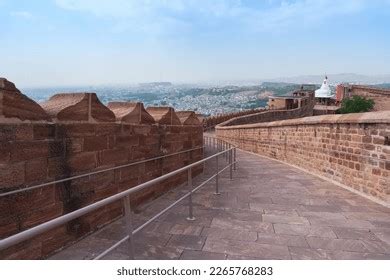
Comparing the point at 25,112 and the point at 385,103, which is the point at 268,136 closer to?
the point at 25,112

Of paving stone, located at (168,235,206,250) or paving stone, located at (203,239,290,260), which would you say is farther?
paving stone, located at (168,235,206,250)

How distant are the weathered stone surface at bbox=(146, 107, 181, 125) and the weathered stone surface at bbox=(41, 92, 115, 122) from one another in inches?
90.0

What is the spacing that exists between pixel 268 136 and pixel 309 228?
1103cm

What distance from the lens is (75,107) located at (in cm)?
445

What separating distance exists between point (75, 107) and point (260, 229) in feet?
9.65

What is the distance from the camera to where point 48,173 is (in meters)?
3.98

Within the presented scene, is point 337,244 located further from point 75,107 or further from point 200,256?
point 75,107

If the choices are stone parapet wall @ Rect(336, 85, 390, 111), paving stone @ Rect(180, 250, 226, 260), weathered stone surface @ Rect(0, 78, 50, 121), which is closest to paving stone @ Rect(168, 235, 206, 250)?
paving stone @ Rect(180, 250, 226, 260)

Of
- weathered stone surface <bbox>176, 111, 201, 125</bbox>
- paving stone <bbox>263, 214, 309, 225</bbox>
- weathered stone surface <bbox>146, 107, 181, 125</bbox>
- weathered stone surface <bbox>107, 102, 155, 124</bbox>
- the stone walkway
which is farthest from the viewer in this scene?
weathered stone surface <bbox>176, 111, 201, 125</bbox>

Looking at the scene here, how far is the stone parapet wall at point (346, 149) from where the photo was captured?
6551mm

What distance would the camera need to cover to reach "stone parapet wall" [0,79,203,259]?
350cm

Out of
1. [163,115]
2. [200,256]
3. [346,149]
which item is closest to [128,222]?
[200,256]

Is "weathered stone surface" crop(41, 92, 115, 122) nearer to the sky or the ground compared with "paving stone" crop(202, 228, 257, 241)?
nearer to the sky

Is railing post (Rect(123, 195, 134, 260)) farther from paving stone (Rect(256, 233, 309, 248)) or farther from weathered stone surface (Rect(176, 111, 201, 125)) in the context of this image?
weathered stone surface (Rect(176, 111, 201, 125))
